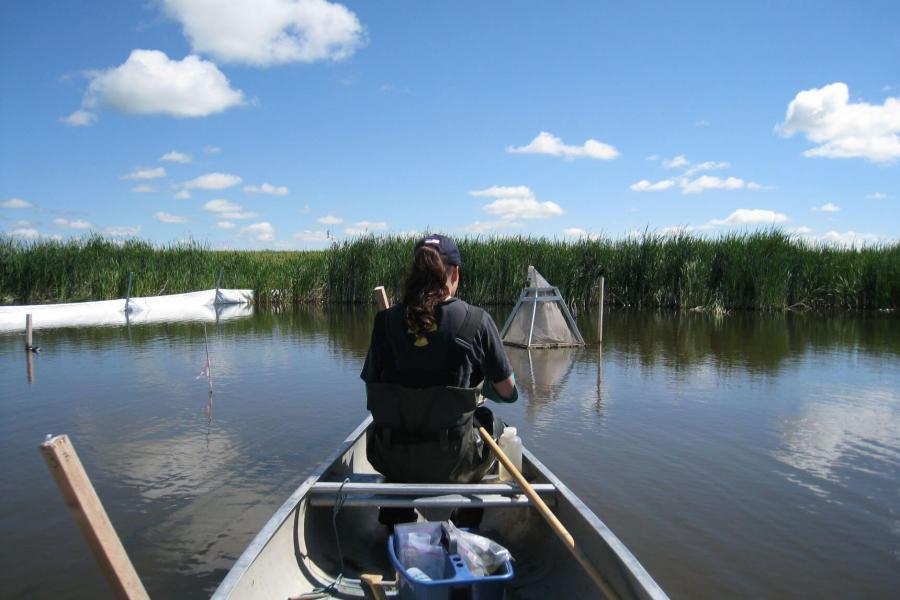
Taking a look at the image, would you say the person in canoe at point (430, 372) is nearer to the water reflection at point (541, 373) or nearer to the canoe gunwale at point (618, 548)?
the canoe gunwale at point (618, 548)

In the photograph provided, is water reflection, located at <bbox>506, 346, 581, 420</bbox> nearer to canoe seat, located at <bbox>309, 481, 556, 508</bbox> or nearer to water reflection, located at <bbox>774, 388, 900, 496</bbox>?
water reflection, located at <bbox>774, 388, 900, 496</bbox>

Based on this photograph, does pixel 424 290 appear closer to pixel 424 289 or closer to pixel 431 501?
pixel 424 289

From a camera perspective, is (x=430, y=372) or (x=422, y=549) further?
(x=430, y=372)

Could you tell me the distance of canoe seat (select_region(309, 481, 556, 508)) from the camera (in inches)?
126

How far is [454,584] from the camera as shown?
244 cm

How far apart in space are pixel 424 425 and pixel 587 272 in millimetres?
20047

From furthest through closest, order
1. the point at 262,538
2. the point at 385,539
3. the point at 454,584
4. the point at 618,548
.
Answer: the point at 385,539
the point at 262,538
the point at 618,548
the point at 454,584

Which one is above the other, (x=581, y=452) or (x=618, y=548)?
(x=618, y=548)

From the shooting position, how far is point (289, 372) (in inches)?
403

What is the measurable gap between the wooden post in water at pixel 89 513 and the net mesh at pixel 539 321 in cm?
1087

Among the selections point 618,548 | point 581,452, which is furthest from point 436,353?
point 581,452

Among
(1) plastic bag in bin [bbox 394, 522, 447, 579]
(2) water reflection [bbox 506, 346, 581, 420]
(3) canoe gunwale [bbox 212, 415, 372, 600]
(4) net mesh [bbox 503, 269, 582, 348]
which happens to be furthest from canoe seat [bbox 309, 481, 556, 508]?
(4) net mesh [bbox 503, 269, 582, 348]

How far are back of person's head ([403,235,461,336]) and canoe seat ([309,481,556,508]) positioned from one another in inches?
31.5

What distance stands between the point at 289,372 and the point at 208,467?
4515mm
